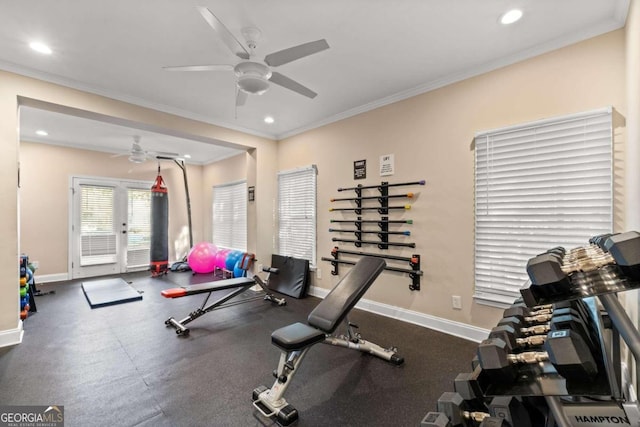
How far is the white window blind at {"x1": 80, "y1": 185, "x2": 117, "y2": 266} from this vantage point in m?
5.88

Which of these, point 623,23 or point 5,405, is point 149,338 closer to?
point 5,405

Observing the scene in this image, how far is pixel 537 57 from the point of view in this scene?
252 centimetres

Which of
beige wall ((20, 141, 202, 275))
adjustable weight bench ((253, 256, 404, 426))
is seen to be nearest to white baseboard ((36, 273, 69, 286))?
beige wall ((20, 141, 202, 275))

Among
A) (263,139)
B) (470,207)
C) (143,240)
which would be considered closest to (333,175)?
(263,139)

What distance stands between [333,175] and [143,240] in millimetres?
5198

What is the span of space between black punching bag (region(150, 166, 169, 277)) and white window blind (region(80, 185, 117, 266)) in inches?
39.5

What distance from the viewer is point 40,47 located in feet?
8.32

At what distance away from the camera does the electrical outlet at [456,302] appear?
298cm

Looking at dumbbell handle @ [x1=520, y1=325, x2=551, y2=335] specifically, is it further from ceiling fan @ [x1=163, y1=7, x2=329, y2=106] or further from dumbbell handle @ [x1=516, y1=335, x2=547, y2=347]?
ceiling fan @ [x1=163, y1=7, x2=329, y2=106]

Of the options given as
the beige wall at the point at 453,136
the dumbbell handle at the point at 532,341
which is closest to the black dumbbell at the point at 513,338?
the dumbbell handle at the point at 532,341

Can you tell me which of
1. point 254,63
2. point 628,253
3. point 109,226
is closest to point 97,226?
point 109,226

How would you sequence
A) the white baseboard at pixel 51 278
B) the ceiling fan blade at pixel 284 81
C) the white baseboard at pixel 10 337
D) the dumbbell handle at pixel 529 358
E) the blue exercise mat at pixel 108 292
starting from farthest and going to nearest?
the white baseboard at pixel 51 278
the blue exercise mat at pixel 108 292
the white baseboard at pixel 10 337
the ceiling fan blade at pixel 284 81
the dumbbell handle at pixel 529 358

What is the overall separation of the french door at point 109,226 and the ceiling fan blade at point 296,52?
5.90 meters

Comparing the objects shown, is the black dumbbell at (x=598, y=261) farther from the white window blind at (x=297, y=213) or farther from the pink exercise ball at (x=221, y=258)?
the pink exercise ball at (x=221, y=258)
